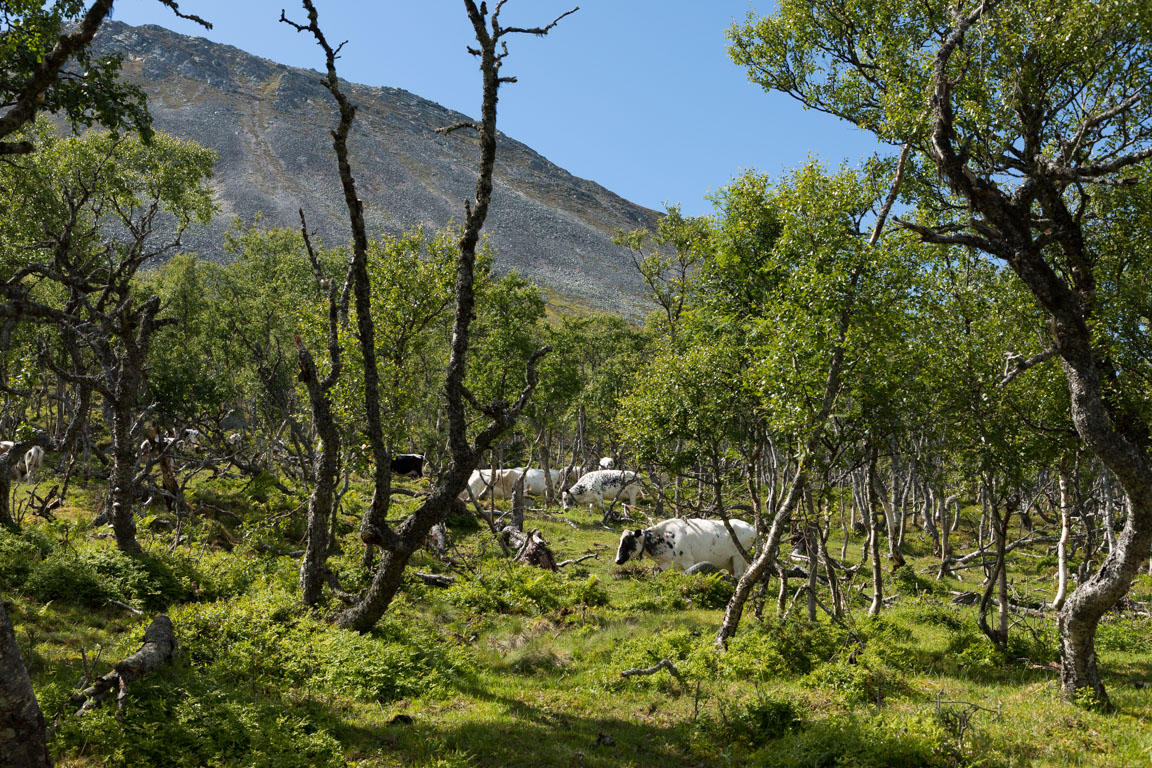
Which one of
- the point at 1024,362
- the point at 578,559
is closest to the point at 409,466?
the point at 578,559

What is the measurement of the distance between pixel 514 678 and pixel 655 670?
8.97 feet

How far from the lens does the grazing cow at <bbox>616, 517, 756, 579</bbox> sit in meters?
25.0

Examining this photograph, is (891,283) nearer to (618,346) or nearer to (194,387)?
(194,387)

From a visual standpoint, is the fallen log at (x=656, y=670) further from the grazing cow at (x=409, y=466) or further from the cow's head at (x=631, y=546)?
the grazing cow at (x=409, y=466)

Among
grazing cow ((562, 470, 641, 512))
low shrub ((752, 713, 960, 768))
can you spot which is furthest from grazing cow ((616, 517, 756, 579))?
grazing cow ((562, 470, 641, 512))

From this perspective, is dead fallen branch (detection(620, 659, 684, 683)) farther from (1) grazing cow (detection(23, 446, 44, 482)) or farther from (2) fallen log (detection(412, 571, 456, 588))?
(1) grazing cow (detection(23, 446, 44, 482))

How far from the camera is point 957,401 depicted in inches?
557

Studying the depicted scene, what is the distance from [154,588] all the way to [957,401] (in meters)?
16.7

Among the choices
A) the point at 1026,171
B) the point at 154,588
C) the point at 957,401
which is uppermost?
the point at 1026,171

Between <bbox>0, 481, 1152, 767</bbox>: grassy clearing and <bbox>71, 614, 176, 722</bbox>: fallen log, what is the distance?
0.21 meters

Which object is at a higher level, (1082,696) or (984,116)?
(984,116)

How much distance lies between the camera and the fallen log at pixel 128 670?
8.59 m

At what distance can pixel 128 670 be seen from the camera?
908cm

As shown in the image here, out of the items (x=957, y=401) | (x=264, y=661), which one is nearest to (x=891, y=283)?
(x=957, y=401)
